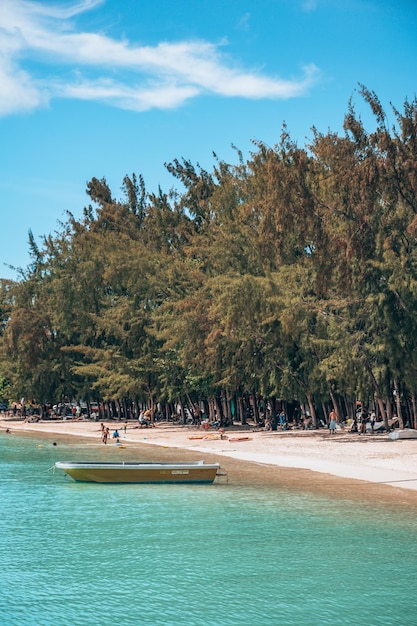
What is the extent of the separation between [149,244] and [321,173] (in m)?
35.7

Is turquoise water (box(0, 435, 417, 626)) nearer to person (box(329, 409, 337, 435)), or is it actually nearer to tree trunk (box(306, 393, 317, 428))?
person (box(329, 409, 337, 435))

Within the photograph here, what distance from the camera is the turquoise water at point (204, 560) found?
61.1 ft

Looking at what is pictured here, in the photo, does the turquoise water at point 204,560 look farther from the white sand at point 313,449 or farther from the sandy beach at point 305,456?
the white sand at point 313,449

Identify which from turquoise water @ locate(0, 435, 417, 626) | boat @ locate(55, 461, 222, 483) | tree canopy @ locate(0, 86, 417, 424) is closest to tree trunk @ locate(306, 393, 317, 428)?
tree canopy @ locate(0, 86, 417, 424)

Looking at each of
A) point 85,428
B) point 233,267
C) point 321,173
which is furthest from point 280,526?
point 85,428

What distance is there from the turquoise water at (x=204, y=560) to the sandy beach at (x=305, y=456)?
2650mm

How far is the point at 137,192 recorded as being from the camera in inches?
3974

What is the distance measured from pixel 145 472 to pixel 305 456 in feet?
38.5

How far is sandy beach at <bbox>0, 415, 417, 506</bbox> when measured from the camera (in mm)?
34406

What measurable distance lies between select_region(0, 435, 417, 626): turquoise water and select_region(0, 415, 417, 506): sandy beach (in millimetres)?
2650

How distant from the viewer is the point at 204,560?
2312 centimetres

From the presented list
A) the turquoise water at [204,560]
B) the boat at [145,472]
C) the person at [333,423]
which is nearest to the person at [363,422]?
the person at [333,423]

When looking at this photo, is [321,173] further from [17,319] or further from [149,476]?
[17,319]

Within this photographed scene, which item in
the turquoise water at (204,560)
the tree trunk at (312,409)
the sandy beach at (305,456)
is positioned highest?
the tree trunk at (312,409)
